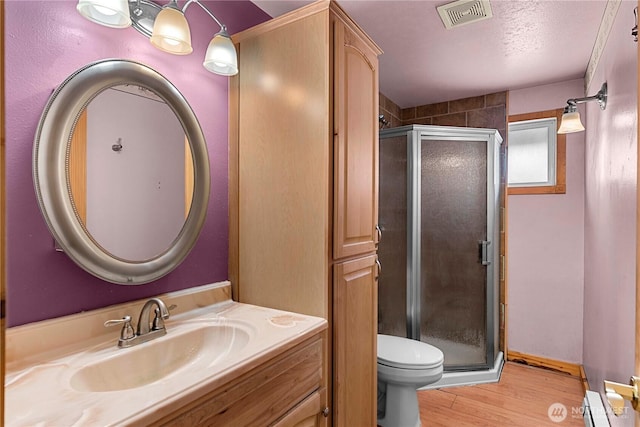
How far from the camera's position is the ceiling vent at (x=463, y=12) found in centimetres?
169

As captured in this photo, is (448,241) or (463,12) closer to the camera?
(463,12)

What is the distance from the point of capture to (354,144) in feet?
4.94

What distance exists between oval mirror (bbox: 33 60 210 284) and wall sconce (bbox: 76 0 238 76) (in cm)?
12

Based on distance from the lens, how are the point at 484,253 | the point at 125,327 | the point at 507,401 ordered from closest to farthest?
the point at 125,327 < the point at 507,401 < the point at 484,253

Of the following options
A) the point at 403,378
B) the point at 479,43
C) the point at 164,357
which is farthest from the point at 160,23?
the point at 403,378

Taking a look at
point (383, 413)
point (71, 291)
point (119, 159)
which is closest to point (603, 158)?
point (383, 413)

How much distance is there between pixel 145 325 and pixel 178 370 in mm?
188

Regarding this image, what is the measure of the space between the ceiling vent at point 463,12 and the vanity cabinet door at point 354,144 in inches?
18.2

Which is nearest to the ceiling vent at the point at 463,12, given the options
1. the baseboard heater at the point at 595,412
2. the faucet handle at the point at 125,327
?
the faucet handle at the point at 125,327

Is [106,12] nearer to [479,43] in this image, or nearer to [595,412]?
[479,43]

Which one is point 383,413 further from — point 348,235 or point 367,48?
point 367,48

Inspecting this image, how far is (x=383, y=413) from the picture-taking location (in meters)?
2.07

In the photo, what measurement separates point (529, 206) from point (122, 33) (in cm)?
306

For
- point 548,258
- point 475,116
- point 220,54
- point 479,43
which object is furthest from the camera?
point 475,116
